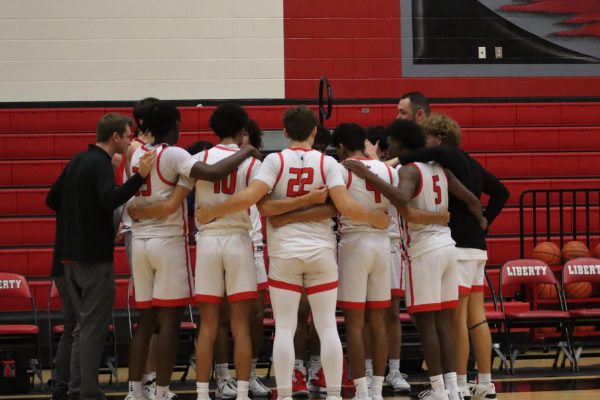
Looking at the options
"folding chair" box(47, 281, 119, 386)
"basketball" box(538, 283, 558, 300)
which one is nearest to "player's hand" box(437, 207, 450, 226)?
"folding chair" box(47, 281, 119, 386)

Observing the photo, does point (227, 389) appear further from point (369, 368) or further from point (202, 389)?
point (369, 368)

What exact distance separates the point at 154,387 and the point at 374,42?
6828 millimetres

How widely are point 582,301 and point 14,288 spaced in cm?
510

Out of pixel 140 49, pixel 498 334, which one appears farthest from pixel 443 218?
pixel 140 49

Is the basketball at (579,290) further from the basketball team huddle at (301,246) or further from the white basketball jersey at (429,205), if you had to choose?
the white basketball jersey at (429,205)

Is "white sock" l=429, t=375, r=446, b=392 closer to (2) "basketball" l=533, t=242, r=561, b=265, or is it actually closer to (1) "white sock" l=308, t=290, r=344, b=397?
(1) "white sock" l=308, t=290, r=344, b=397

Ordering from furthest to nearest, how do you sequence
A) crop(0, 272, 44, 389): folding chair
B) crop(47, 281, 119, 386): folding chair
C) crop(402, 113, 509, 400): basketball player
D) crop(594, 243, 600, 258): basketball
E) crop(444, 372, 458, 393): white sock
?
1. crop(594, 243, 600, 258): basketball
2. crop(47, 281, 119, 386): folding chair
3. crop(0, 272, 44, 389): folding chair
4. crop(402, 113, 509, 400): basketball player
5. crop(444, 372, 458, 393): white sock

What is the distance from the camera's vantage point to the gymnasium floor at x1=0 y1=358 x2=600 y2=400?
777 cm

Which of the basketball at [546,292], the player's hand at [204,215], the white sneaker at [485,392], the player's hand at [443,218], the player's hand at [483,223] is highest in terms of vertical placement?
the player's hand at [204,215]

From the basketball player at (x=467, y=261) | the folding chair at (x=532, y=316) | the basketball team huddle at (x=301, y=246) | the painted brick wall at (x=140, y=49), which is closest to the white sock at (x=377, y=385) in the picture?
the basketball team huddle at (x=301, y=246)

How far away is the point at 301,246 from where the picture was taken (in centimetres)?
669

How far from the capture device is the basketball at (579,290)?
10.3 meters

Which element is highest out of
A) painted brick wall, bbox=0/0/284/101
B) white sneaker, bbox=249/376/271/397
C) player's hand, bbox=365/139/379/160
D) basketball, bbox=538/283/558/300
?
painted brick wall, bbox=0/0/284/101

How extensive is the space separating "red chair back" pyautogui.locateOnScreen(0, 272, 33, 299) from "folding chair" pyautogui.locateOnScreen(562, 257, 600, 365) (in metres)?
4.42
